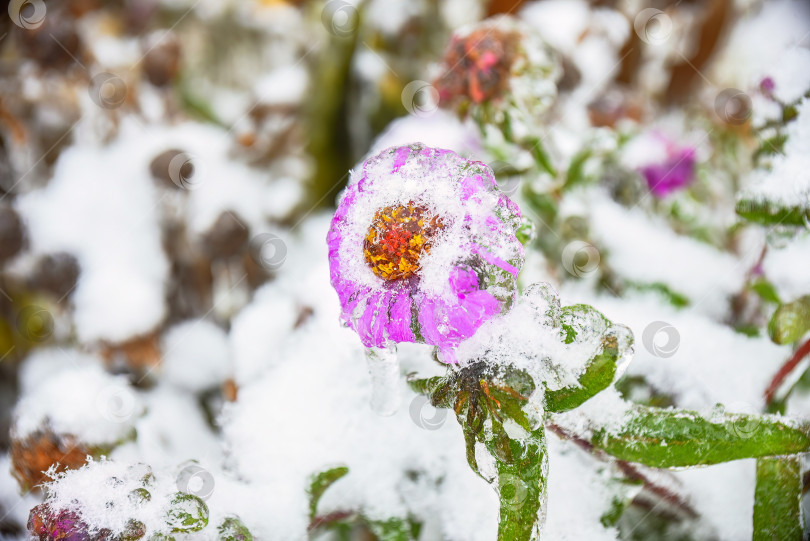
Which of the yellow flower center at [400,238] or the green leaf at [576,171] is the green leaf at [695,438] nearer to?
the yellow flower center at [400,238]

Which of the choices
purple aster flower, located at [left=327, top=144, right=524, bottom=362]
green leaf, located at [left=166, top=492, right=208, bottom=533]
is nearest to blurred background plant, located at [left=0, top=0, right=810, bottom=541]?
green leaf, located at [left=166, top=492, right=208, bottom=533]

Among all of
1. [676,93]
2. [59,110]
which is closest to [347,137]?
[59,110]

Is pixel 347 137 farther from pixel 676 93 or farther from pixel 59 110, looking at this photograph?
pixel 676 93

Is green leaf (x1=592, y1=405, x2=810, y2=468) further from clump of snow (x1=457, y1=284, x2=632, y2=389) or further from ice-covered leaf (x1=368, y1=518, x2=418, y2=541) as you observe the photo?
ice-covered leaf (x1=368, y1=518, x2=418, y2=541)

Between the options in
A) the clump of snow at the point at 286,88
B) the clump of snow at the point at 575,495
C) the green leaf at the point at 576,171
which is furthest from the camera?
the clump of snow at the point at 286,88

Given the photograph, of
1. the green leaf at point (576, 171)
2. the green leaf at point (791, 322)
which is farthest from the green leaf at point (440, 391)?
the green leaf at point (576, 171)
